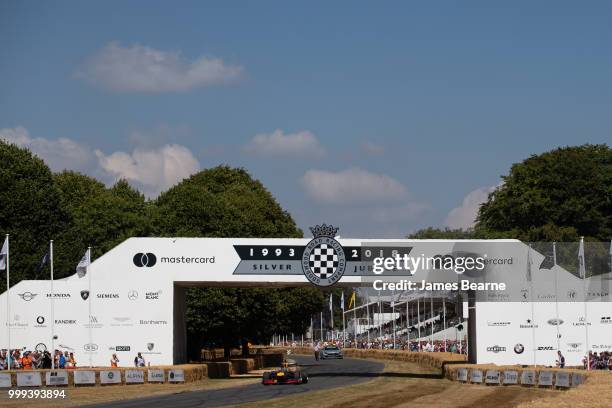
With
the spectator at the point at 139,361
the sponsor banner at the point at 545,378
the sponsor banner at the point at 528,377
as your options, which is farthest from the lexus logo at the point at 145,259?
the sponsor banner at the point at 545,378

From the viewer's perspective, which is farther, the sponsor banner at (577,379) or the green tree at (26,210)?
the green tree at (26,210)

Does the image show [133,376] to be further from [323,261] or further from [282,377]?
[323,261]

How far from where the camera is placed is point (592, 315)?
51.5m

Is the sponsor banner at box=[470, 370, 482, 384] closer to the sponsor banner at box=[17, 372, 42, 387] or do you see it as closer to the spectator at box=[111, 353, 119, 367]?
the spectator at box=[111, 353, 119, 367]

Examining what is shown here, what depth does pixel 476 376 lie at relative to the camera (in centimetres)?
4872

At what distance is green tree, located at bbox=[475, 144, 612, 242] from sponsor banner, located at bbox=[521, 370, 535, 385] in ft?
175

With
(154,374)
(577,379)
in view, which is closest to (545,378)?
(577,379)

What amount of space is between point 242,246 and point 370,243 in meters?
6.46

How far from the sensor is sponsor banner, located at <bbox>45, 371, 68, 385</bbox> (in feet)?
155

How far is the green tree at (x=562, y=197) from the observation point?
100 meters

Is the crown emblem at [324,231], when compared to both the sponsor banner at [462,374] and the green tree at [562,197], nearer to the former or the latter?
the sponsor banner at [462,374]

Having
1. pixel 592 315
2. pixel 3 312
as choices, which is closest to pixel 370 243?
pixel 592 315

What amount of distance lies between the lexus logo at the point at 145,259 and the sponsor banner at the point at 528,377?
19.0 metres

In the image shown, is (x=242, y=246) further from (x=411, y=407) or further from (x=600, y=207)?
(x=600, y=207)
